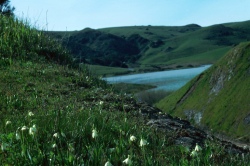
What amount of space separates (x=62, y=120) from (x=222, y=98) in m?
11.4

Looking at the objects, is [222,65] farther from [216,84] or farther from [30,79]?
[30,79]

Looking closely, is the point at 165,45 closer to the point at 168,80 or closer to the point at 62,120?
the point at 168,80

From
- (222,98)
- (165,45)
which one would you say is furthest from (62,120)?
(165,45)

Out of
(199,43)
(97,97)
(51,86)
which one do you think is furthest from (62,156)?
(199,43)

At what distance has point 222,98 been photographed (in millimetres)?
12609

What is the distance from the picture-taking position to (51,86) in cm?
652

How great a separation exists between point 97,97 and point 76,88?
0.97 metres

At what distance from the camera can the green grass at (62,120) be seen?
8.45 ft

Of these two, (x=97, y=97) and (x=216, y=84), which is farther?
(x=216, y=84)

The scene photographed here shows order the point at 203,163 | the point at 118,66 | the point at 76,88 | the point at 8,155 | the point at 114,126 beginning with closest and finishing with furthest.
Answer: the point at 8,155 → the point at 203,163 → the point at 114,126 → the point at 76,88 → the point at 118,66

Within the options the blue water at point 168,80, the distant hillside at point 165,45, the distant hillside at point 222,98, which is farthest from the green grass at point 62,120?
the distant hillside at point 165,45

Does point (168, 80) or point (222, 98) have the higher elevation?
point (222, 98)

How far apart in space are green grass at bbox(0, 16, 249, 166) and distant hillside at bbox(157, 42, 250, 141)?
6.78 meters

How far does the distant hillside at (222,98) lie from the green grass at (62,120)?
6783 mm
